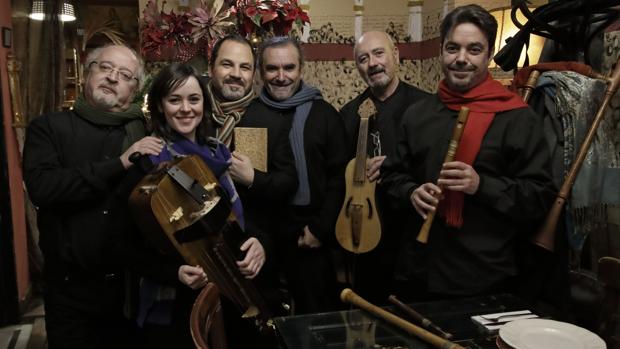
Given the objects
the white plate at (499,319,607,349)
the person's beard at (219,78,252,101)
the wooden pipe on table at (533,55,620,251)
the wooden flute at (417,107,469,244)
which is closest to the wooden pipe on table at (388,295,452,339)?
the white plate at (499,319,607,349)

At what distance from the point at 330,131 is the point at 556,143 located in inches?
35.6

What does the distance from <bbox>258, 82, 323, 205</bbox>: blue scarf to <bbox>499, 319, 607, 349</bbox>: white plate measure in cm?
112

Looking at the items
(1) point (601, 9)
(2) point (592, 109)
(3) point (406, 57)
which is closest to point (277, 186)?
(2) point (592, 109)

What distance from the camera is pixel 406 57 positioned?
14.3ft

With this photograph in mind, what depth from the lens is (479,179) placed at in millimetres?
1720

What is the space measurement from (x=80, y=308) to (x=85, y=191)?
444mm

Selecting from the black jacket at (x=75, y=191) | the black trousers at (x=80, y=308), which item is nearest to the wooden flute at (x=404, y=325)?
the black jacket at (x=75, y=191)

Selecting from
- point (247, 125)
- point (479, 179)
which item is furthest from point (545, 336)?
point (247, 125)

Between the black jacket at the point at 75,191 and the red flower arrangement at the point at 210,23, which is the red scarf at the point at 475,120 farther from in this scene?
the red flower arrangement at the point at 210,23

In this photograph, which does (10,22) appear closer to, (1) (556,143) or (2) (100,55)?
(2) (100,55)

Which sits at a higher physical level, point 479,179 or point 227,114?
point 227,114

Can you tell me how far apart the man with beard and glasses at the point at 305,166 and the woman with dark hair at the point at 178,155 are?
16.3 inches

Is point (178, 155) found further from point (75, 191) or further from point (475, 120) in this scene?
point (475, 120)

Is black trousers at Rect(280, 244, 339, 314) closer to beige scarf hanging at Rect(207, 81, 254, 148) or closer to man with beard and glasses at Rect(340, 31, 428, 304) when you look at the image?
man with beard and glasses at Rect(340, 31, 428, 304)
